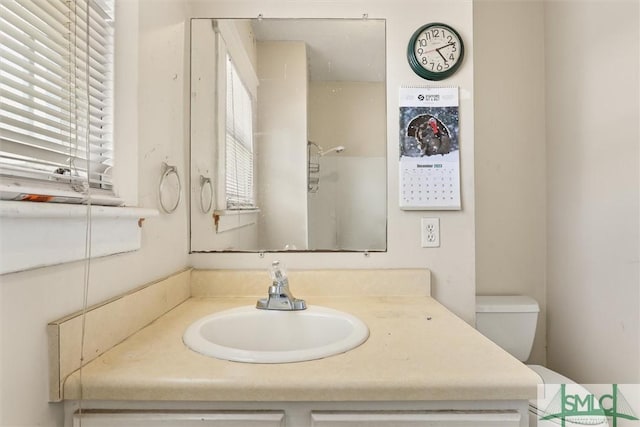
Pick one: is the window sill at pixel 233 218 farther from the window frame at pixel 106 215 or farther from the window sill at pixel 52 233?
the window sill at pixel 52 233

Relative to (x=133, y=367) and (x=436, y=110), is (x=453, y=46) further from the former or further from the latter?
(x=133, y=367)

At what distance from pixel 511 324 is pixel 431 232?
581mm

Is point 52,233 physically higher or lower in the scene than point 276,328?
higher

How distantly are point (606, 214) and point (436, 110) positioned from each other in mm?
727

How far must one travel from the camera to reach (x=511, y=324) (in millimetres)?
1523

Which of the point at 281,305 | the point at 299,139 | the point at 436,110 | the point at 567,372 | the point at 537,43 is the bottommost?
the point at 567,372

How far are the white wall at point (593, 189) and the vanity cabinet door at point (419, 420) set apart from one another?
0.83 meters

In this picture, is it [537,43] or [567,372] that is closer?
[567,372]

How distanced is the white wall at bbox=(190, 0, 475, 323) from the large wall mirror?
0.13ft

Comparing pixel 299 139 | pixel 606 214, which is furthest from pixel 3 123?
pixel 606 214

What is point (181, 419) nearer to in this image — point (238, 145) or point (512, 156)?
point (238, 145)

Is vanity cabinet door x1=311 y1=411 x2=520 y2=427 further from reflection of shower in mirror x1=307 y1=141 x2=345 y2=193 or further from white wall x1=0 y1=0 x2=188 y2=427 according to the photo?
reflection of shower in mirror x1=307 y1=141 x2=345 y2=193

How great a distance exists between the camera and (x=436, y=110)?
53.7 inches

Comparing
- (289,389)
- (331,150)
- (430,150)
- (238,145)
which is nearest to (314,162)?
(331,150)
